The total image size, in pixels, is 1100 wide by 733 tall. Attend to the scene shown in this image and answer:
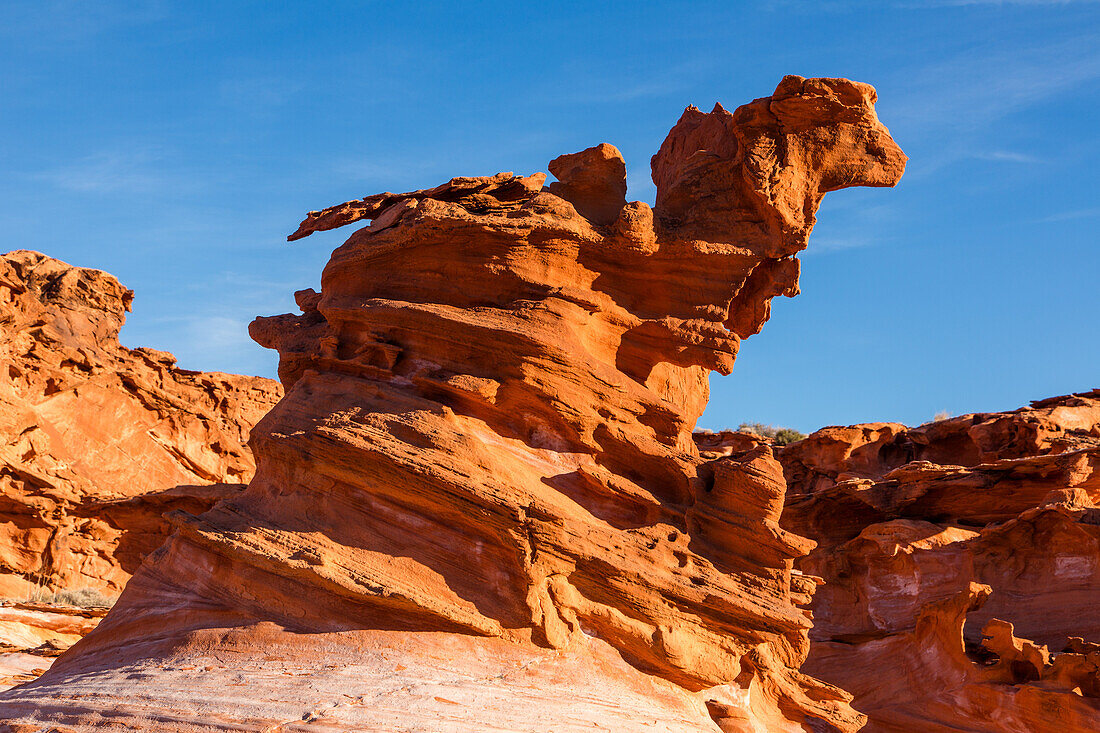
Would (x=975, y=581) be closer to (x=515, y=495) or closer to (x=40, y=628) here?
(x=515, y=495)

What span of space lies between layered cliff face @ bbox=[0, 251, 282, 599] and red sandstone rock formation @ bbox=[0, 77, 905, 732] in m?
9.61

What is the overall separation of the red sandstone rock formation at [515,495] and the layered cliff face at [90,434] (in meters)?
9.61

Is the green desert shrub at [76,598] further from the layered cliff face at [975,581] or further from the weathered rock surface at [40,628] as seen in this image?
the layered cliff face at [975,581]

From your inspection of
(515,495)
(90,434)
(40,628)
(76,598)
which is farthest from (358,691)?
(90,434)

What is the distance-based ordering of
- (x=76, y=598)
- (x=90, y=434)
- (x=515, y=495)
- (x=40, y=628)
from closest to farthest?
(x=515, y=495) < (x=40, y=628) < (x=76, y=598) < (x=90, y=434)

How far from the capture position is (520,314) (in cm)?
1009

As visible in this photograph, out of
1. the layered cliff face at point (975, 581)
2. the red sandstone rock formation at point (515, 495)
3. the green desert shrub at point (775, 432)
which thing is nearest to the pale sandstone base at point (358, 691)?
the red sandstone rock formation at point (515, 495)

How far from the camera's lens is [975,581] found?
1397cm

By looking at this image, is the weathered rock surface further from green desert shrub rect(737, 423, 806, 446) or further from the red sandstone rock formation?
Answer: green desert shrub rect(737, 423, 806, 446)

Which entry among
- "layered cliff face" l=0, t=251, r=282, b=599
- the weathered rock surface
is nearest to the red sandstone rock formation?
the weathered rock surface

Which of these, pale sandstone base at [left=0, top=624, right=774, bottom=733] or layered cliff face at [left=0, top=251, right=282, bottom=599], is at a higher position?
layered cliff face at [left=0, top=251, right=282, bottom=599]

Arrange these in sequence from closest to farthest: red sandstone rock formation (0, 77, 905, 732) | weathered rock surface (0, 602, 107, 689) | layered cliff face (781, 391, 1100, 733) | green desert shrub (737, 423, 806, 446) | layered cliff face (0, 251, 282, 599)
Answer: red sandstone rock formation (0, 77, 905, 732) → layered cliff face (781, 391, 1100, 733) → weathered rock surface (0, 602, 107, 689) → layered cliff face (0, 251, 282, 599) → green desert shrub (737, 423, 806, 446)

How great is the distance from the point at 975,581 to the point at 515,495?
8.04 meters

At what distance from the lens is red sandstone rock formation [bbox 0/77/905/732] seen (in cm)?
800
